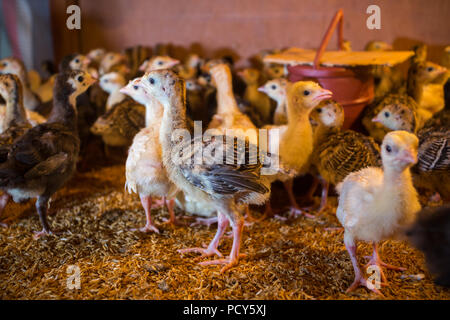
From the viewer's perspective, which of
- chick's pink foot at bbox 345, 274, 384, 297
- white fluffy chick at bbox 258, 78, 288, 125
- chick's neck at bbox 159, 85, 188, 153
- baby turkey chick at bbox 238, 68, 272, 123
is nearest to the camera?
chick's pink foot at bbox 345, 274, 384, 297

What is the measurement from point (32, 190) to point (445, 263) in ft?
9.25

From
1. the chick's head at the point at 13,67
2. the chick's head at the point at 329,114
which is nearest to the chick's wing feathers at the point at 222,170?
the chick's head at the point at 329,114

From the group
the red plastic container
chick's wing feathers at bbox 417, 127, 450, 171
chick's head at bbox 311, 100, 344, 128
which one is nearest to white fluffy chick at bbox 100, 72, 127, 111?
the red plastic container

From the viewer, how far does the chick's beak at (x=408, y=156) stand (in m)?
2.12

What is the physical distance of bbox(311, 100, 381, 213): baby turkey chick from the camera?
340cm

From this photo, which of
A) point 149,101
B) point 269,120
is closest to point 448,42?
point 269,120

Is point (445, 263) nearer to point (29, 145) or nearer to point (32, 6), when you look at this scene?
A: point (29, 145)

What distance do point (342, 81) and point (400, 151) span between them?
6.34 ft

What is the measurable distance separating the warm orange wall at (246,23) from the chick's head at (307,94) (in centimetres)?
280

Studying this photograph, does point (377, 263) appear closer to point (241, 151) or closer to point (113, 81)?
point (241, 151)

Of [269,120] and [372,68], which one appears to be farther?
[269,120]

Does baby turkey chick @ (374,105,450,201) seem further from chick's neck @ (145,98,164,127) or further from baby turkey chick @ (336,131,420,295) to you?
chick's neck @ (145,98,164,127)

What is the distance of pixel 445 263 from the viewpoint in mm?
2061

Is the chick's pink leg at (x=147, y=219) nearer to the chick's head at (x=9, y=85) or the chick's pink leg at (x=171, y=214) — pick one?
the chick's pink leg at (x=171, y=214)
